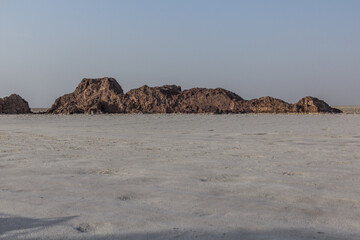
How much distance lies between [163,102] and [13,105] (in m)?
10.2

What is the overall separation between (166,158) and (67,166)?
1028 mm

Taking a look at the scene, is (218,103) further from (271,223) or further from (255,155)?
(271,223)

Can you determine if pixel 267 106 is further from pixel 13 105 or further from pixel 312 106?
pixel 13 105

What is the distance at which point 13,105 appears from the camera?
2623 cm

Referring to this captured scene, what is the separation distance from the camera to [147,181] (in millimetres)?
2883

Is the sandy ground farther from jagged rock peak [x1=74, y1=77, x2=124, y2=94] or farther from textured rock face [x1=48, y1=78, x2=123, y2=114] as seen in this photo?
jagged rock peak [x1=74, y1=77, x2=124, y2=94]

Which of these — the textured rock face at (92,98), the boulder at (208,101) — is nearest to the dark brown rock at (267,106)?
the boulder at (208,101)

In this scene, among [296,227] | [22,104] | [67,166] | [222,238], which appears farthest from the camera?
[22,104]

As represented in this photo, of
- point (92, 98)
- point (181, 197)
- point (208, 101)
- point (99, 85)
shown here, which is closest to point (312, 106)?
point (208, 101)

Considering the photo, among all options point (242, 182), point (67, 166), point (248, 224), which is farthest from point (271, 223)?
point (67, 166)

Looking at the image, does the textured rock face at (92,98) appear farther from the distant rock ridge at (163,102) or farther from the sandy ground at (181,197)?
the sandy ground at (181,197)

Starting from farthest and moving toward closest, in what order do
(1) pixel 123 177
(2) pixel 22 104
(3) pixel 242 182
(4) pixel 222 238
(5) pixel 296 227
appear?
(2) pixel 22 104
(1) pixel 123 177
(3) pixel 242 182
(5) pixel 296 227
(4) pixel 222 238

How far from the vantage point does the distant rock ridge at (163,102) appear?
22.1 meters

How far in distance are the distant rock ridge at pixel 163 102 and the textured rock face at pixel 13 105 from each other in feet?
6.57
